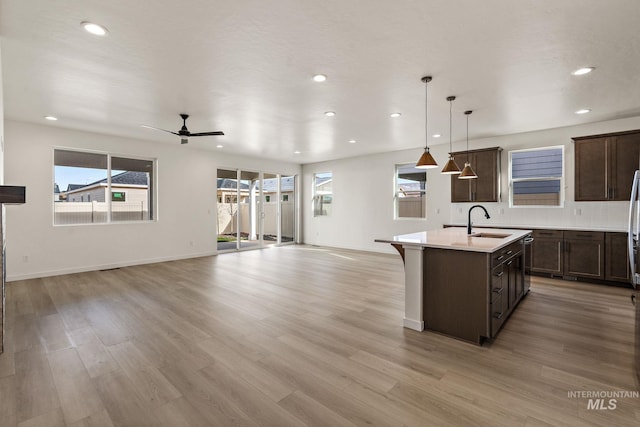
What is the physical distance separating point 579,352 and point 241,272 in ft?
16.0

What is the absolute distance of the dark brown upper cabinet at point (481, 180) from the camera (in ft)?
19.5

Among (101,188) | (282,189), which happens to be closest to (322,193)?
(282,189)

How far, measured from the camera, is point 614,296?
4.19 m

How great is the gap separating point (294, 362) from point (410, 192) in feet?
20.1

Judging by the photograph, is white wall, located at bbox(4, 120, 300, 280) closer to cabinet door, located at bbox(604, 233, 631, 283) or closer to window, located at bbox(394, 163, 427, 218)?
window, located at bbox(394, 163, 427, 218)

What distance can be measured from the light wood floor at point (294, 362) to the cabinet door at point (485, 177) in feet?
7.33

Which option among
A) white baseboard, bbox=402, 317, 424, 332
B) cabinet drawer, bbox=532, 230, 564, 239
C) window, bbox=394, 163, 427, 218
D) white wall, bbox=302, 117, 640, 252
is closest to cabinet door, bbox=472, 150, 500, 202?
white wall, bbox=302, 117, 640, 252

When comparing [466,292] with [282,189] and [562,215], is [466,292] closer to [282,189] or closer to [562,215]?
[562,215]

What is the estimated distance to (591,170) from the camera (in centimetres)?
502

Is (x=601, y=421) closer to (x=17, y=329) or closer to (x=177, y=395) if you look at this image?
(x=177, y=395)

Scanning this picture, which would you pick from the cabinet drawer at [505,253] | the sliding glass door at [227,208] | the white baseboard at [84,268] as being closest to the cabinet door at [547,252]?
the cabinet drawer at [505,253]

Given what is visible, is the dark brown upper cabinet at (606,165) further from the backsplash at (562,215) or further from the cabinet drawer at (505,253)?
the cabinet drawer at (505,253)

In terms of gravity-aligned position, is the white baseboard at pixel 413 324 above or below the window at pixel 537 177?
below

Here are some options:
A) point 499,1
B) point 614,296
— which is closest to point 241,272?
point 499,1
